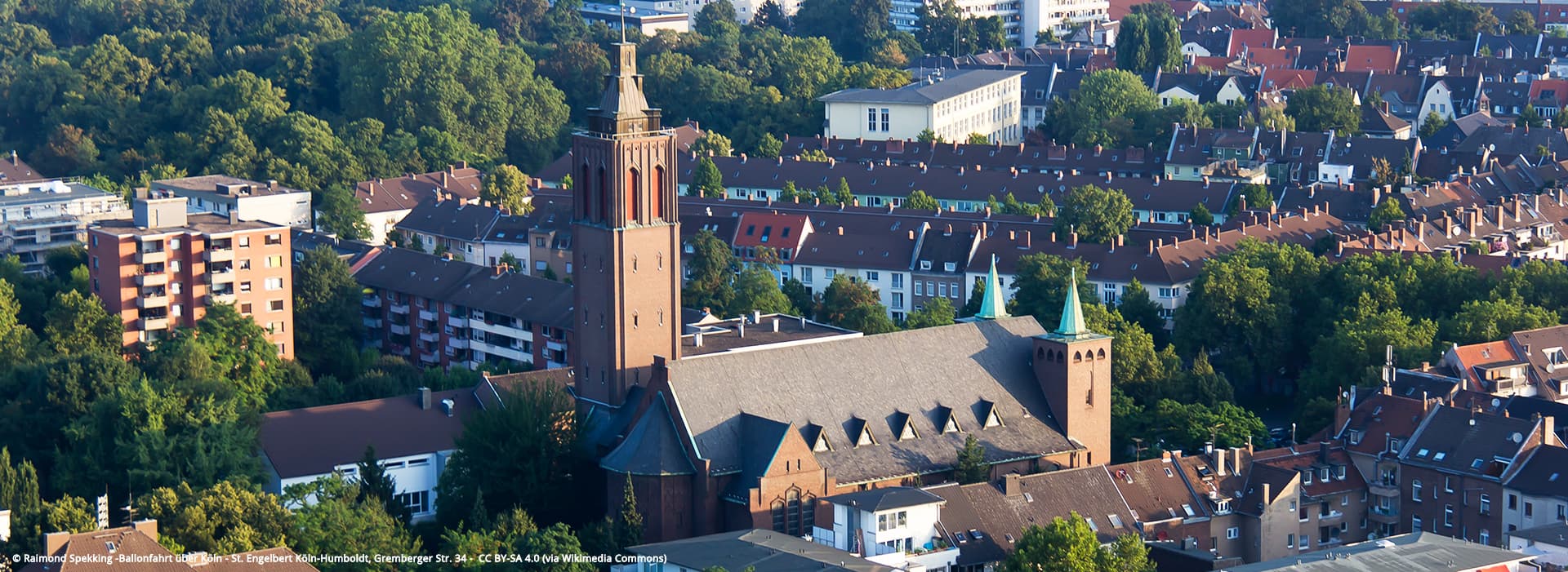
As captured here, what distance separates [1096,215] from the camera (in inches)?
4675

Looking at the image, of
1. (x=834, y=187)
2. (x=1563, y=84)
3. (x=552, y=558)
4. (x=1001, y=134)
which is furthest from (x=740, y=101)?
(x=552, y=558)

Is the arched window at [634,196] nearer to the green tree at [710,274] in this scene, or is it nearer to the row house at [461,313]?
the row house at [461,313]

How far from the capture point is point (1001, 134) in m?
173

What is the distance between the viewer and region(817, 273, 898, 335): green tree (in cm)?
10119

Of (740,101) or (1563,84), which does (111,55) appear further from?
(1563,84)

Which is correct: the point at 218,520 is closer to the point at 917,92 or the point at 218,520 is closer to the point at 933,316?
the point at 933,316

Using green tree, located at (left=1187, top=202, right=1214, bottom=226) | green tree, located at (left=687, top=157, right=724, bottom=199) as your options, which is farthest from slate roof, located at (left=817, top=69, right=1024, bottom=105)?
green tree, located at (left=1187, top=202, right=1214, bottom=226)

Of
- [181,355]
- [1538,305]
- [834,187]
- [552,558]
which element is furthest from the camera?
[834,187]

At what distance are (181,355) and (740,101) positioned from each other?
7789 centimetres

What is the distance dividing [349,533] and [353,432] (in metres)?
12.9

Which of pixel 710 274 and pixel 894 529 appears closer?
pixel 894 529

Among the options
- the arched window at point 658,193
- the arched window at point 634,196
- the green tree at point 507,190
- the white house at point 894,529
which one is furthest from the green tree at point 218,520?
the green tree at point 507,190

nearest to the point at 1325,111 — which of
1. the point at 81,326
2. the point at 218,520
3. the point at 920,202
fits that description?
the point at 920,202

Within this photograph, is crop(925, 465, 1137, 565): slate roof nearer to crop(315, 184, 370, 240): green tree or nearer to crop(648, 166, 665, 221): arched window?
crop(648, 166, 665, 221): arched window
